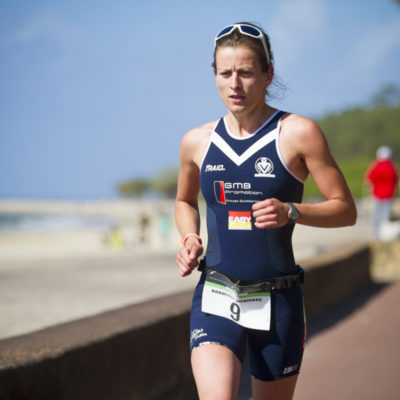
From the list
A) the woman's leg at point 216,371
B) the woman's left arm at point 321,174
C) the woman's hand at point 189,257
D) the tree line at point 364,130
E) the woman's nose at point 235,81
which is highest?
the tree line at point 364,130

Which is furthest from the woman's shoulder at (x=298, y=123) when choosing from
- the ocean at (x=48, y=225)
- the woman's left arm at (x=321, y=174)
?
the ocean at (x=48, y=225)

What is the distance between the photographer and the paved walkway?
4.92m

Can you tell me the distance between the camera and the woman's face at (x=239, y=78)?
8.48ft

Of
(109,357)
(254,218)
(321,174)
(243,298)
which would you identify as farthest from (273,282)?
(109,357)

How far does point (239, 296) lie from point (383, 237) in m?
11.7

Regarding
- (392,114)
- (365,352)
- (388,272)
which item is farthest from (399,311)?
(392,114)

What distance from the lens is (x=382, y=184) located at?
13.6 metres

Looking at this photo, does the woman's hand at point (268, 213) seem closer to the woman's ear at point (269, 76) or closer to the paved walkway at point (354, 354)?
the woman's ear at point (269, 76)

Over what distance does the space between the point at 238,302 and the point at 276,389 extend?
0.40 meters

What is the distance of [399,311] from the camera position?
316 inches

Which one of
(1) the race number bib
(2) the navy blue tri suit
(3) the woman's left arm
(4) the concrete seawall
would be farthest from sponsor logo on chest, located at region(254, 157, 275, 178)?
(4) the concrete seawall

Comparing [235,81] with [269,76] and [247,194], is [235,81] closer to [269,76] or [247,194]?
[269,76]

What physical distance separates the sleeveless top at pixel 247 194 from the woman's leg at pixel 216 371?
34 cm

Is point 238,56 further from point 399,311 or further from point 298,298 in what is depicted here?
point 399,311
